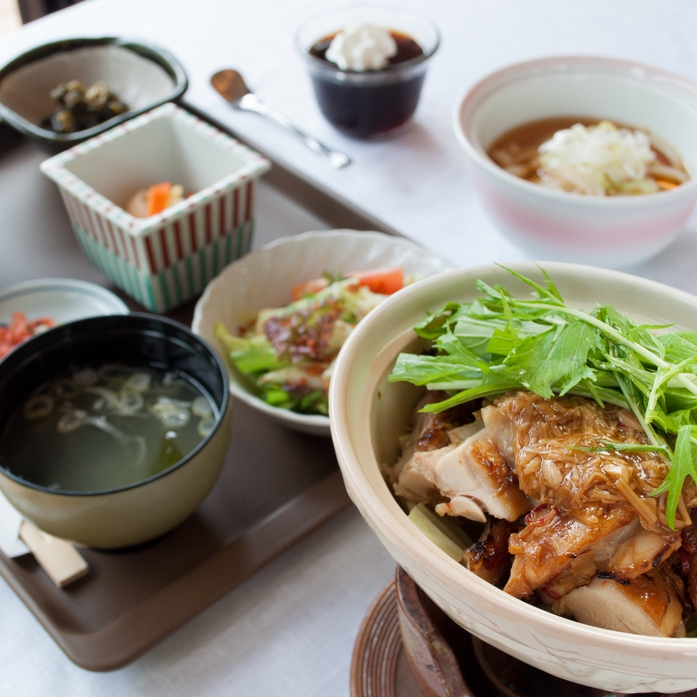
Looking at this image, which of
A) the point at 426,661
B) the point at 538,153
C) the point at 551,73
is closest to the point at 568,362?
the point at 426,661

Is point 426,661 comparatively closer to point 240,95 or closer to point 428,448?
point 428,448

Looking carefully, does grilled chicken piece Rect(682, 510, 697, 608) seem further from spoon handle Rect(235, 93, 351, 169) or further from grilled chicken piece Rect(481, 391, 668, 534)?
spoon handle Rect(235, 93, 351, 169)

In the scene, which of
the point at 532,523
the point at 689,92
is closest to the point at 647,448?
the point at 532,523

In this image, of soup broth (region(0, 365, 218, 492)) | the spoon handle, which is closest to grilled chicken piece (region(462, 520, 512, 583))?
soup broth (region(0, 365, 218, 492))

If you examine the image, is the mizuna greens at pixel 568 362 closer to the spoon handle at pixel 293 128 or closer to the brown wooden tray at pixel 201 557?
the brown wooden tray at pixel 201 557

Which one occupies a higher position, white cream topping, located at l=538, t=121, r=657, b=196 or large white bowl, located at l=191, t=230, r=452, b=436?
white cream topping, located at l=538, t=121, r=657, b=196

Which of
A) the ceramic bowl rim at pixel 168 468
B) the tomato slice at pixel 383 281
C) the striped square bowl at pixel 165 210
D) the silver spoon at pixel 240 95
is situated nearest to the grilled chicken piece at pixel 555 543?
the ceramic bowl rim at pixel 168 468

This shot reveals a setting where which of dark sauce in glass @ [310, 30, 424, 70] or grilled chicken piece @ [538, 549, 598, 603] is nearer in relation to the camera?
grilled chicken piece @ [538, 549, 598, 603]
